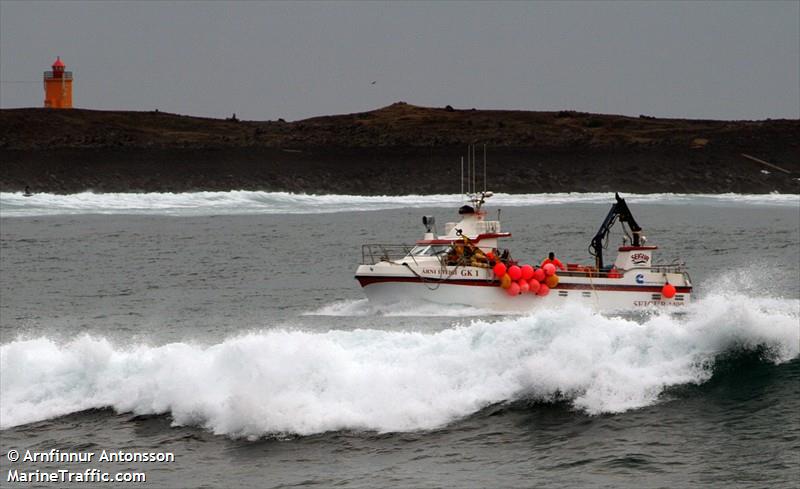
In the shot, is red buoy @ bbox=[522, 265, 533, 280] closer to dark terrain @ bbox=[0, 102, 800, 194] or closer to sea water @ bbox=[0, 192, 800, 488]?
sea water @ bbox=[0, 192, 800, 488]

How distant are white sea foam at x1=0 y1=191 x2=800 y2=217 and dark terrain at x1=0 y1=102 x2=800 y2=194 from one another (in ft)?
14.7

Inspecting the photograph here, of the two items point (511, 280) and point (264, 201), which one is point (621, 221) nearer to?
point (511, 280)

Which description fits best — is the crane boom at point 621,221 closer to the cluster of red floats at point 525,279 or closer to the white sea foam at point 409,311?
the cluster of red floats at point 525,279

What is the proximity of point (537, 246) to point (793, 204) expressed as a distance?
114ft

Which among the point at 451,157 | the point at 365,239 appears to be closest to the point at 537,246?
the point at 365,239

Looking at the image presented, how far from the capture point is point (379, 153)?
100562 millimetres

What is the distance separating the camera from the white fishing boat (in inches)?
1228

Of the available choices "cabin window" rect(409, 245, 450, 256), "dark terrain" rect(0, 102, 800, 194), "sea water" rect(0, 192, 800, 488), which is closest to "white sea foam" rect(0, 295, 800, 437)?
"sea water" rect(0, 192, 800, 488)

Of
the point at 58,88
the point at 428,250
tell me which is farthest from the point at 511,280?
the point at 58,88

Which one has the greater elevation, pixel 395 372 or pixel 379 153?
pixel 379 153

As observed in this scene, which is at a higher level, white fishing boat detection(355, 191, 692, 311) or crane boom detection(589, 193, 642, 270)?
crane boom detection(589, 193, 642, 270)

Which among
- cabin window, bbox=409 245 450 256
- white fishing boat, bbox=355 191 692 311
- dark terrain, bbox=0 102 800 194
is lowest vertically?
white fishing boat, bbox=355 191 692 311

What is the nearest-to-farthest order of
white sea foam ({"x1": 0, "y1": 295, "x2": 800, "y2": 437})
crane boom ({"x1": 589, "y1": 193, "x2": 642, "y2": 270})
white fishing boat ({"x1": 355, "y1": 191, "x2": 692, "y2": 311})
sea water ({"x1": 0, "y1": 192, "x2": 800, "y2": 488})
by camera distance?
sea water ({"x1": 0, "y1": 192, "x2": 800, "y2": 488}) → white sea foam ({"x1": 0, "y1": 295, "x2": 800, "y2": 437}) → white fishing boat ({"x1": 355, "y1": 191, "x2": 692, "y2": 311}) → crane boom ({"x1": 589, "y1": 193, "x2": 642, "y2": 270})

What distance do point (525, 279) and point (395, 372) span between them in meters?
11.9
